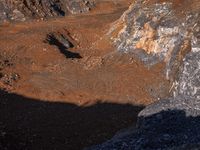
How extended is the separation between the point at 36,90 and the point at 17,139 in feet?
21.6

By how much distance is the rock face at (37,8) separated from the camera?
155ft

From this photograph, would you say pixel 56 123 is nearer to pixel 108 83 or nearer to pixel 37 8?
pixel 108 83

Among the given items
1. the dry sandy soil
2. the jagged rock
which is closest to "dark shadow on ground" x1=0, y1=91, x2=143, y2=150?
the dry sandy soil

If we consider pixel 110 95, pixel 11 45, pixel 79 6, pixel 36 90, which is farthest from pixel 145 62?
pixel 79 6

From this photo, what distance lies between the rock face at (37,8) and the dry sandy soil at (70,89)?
7996 mm

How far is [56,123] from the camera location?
25062 millimetres

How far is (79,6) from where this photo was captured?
174ft

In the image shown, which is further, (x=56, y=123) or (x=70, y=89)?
(x=70, y=89)

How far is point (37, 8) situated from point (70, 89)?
2167 cm

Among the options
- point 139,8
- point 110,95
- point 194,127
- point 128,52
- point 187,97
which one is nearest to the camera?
point 194,127

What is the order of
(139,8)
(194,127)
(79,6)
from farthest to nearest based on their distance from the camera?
(79,6) → (139,8) → (194,127)

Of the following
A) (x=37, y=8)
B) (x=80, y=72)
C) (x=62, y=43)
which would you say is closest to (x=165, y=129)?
(x=80, y=72)

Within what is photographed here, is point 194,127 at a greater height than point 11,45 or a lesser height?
lesser

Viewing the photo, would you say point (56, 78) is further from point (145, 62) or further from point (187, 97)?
point (187, 97)
